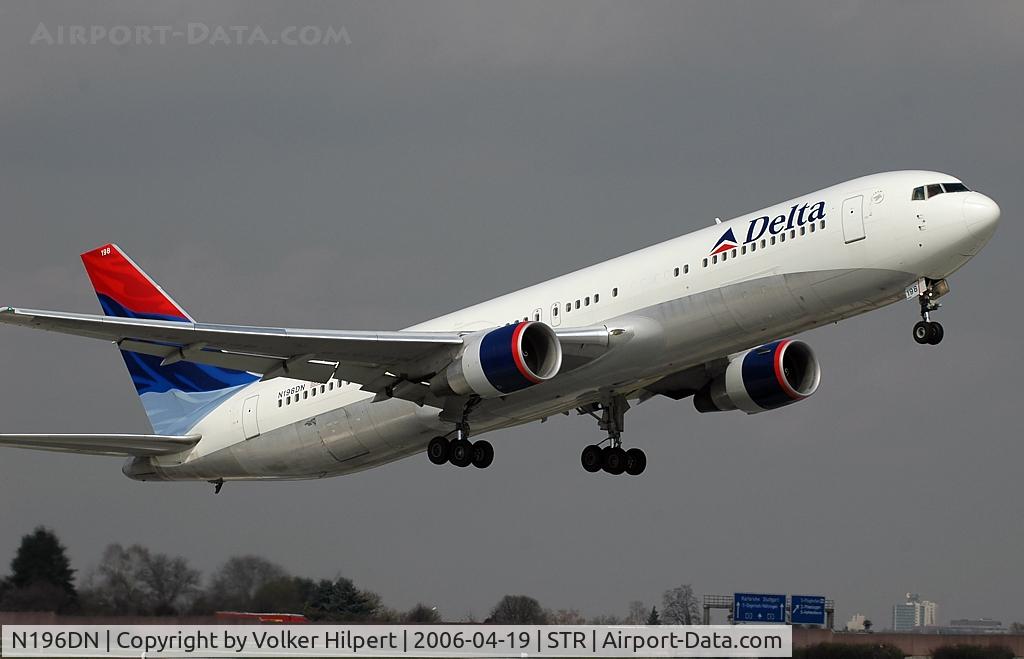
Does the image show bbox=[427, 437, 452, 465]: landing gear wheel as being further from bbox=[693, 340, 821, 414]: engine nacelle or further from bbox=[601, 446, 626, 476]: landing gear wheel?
bbox=[693, 340, 821, 414]: engine nacelle

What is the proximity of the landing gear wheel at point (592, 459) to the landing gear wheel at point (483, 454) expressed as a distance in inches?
142

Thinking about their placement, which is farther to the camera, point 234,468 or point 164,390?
point 164,390

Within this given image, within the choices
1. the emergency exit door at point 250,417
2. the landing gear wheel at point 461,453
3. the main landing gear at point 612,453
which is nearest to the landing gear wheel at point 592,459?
the main landing gear at point 612,453

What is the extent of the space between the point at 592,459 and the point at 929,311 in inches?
426

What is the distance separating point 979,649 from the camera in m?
31.9

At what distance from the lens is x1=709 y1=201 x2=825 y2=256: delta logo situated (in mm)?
29391

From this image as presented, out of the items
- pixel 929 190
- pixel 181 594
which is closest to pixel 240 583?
pixel 181 594


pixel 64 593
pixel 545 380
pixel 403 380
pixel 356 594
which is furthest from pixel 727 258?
pixel 64 593

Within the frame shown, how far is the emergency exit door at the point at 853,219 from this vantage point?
2880cm

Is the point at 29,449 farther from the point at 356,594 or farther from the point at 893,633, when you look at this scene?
the point at 893,633

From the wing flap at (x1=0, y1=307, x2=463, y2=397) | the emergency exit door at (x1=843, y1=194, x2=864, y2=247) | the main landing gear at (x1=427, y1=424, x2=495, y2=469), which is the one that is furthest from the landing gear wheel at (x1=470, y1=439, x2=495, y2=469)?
the emergency exit door at (x1=843, y1=194, x2=864, y2=247)

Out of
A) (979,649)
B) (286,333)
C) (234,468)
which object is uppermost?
(286,333)

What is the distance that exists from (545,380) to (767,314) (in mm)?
4540

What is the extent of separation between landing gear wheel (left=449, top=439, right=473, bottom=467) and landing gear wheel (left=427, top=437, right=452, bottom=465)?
0.17m
